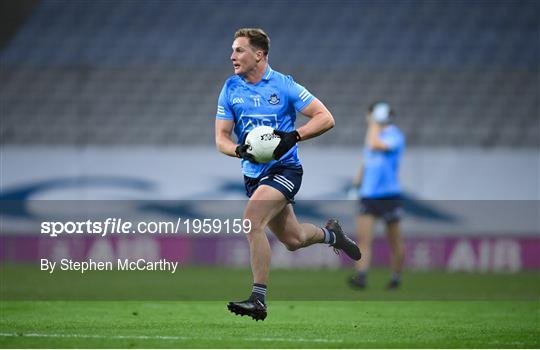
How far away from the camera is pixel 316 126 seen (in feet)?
26.0

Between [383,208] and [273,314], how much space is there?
177 inches

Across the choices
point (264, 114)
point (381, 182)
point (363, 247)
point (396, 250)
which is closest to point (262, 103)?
point (264, 114)

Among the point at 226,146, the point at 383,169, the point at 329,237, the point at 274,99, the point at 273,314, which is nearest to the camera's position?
the point at 226,146

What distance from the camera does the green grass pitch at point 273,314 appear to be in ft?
23.9

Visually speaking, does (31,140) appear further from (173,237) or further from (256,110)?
(256,110)

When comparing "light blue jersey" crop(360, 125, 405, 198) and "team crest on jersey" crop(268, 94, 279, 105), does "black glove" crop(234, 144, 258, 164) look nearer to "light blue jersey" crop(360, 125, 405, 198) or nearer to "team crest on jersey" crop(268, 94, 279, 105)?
"team crest on jersey" crop(268, 94, 279, 105)

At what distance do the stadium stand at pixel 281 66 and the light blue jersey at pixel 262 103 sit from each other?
10770 millimetres

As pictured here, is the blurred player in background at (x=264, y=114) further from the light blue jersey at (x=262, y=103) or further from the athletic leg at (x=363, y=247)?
the athletic leg at (x=363, y=247)

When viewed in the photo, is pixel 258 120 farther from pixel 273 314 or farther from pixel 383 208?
pixel 383 208

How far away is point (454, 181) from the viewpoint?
59.4ft

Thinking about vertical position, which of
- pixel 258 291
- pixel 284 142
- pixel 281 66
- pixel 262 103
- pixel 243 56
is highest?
pixel 281 66

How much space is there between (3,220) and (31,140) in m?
1.69

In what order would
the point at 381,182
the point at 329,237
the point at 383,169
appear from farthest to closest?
the point at 383,169, the point at 381,182, the point at 329,237

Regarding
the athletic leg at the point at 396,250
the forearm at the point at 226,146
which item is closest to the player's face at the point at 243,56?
the forearm at the point at 226,146
